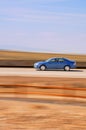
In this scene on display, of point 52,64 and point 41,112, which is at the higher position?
point 52,64

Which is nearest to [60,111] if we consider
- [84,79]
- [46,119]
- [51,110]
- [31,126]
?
[51,110]

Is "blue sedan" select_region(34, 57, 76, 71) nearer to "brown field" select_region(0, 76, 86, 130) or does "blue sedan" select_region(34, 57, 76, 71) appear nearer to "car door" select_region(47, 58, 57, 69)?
"car door" select_region(47, 58, 57, 69)

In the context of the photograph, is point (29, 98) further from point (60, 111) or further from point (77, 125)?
point (77, 125)

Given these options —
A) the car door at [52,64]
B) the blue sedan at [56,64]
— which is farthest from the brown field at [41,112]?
the car door at [52,64]

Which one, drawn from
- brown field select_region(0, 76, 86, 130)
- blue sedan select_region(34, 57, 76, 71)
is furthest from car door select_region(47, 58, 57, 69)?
brown field select_region(0, 76, 86, 130)

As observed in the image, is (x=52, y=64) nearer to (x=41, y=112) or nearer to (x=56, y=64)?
(x=56, y=64)

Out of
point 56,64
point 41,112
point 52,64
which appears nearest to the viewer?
point 41,112

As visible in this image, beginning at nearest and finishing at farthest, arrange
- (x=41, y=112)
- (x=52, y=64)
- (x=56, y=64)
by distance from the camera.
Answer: (x=41, y=112) → (x=52, y=64) → (x=56, y=64)

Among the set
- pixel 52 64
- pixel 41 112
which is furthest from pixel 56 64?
pixel 41 112

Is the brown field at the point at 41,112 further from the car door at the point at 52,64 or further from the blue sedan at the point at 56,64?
the car door at the point at 52,64

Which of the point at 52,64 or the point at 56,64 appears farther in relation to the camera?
the point at 56,64

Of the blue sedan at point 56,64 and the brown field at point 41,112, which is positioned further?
the blue sedan at point 56,64

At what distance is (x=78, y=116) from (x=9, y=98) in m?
5.75

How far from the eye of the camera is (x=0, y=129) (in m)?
13.6
